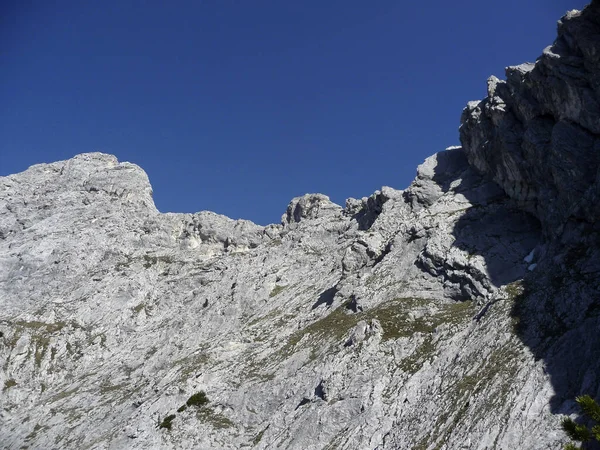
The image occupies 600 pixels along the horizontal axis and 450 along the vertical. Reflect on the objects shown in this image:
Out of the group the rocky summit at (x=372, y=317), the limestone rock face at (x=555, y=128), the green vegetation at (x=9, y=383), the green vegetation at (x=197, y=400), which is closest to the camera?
the rocky summit at (x=372, y=317)

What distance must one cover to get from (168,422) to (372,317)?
22.9 metres

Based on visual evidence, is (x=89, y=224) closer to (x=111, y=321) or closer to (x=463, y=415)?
(x=111, y=321)

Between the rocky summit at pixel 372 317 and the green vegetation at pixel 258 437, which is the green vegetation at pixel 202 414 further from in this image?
the green vegetation at pixel 258 437

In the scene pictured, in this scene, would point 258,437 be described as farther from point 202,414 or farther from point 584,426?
point 584,426

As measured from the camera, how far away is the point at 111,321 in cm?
9550

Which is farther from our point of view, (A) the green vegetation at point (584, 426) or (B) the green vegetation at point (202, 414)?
(B) the green vegetation at point (202, 414)

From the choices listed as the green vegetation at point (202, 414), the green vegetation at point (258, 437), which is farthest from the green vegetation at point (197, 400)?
the green vegetation at point (258, 437)

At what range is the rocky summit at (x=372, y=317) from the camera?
37.8 meters

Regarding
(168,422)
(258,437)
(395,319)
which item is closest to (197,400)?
(168,422)

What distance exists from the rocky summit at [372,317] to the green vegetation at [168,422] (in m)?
0.27

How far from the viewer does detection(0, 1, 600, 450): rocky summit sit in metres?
37.8

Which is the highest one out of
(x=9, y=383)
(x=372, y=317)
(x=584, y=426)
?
(x=9, y=383)

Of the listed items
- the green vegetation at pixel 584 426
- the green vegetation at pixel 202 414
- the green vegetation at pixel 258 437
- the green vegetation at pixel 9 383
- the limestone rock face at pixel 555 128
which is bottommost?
the green vegetation at pixel 584 426

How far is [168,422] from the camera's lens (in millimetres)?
51625
